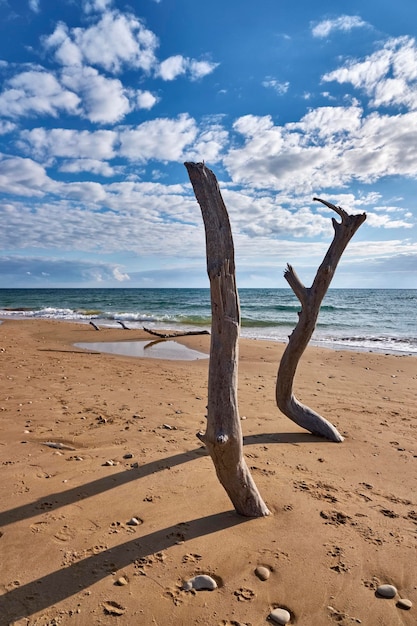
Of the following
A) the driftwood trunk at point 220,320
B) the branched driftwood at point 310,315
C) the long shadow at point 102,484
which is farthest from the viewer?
the branched driftwood at point 310,315

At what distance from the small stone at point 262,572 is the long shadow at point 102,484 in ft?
6.18

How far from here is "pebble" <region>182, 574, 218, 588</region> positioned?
269 centimetres

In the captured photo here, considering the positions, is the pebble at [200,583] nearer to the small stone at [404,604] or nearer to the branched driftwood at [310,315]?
the small stone at [404,604]

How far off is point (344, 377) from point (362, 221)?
6.16 meters

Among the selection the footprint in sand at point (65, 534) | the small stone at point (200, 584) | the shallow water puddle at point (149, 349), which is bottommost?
the shallow water puddle at point (149, 349)

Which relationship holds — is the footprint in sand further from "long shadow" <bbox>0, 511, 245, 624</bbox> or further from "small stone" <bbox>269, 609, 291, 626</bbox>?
"small stone" <bbox>269, 609, 291, 626</bbox>

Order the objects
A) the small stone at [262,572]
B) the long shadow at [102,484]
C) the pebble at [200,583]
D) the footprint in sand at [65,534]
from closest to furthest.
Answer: the pebble at [200,583]
the small stone at [262,572]
the footprint in sand at [65,534]
the long shadow at [102,484]

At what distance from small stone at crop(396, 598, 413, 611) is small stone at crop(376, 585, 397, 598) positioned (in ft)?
0.20

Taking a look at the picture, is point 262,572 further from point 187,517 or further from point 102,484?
point 102,484

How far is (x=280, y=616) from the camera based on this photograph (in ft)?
8.11

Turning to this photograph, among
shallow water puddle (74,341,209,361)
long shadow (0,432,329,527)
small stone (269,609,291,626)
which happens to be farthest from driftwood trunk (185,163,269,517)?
shallow water puddle (74,341,209,361)

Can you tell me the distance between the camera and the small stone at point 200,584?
269 centimetres

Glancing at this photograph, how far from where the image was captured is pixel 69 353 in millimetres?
13297

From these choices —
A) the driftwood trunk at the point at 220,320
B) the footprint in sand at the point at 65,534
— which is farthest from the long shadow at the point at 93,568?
the driftwood trunk at the point at 220,320
